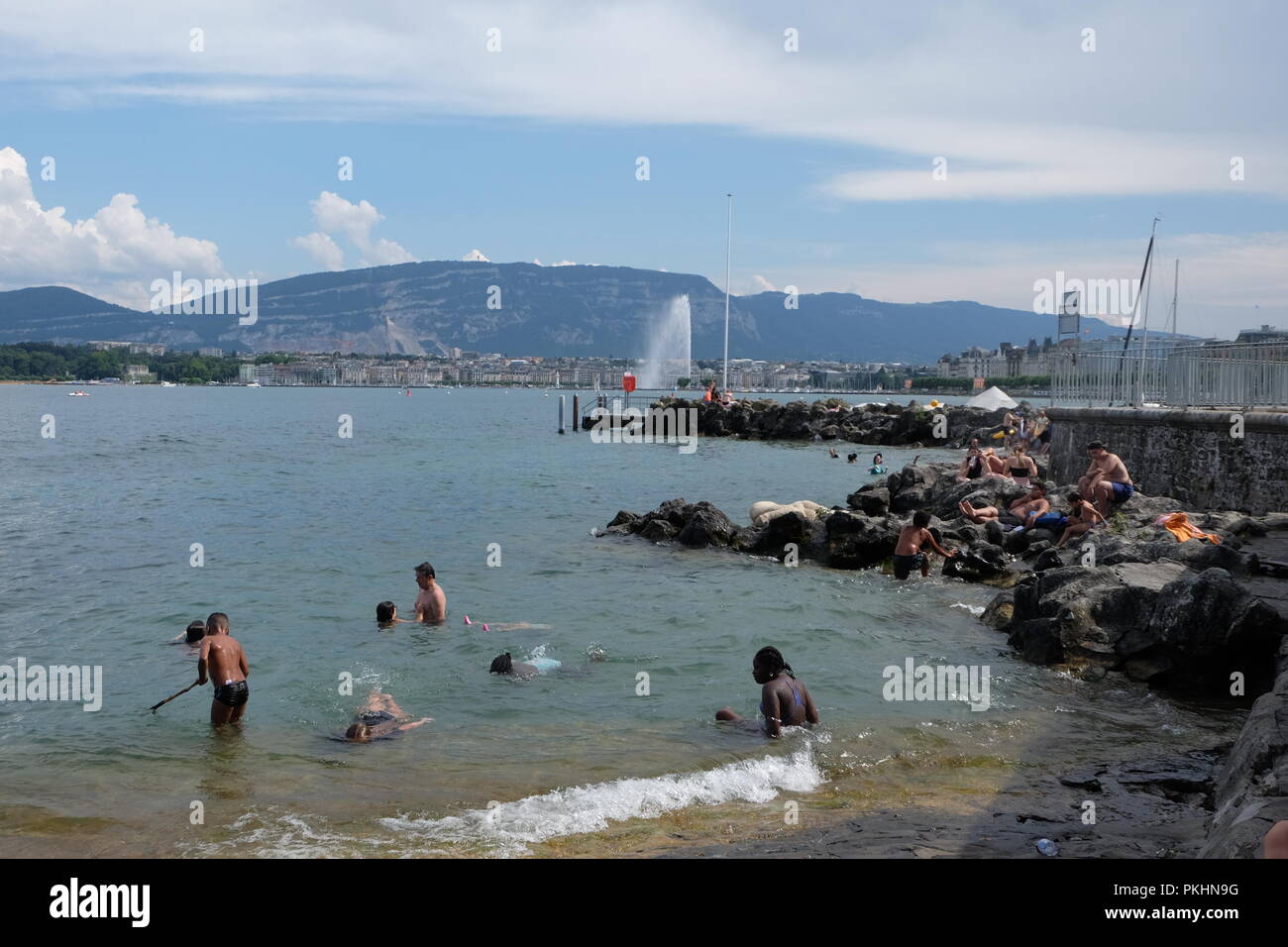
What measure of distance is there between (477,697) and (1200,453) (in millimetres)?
14901

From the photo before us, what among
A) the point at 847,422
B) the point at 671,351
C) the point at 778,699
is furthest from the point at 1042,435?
the point at 671,351

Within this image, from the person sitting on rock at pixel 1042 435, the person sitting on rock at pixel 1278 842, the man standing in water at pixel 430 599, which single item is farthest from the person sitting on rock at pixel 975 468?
the person sitting on rock at pixel 1278 842

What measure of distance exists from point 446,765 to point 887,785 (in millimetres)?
4095

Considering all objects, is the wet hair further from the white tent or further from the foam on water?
the white tent

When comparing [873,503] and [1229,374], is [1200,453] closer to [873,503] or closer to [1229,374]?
[1229,374]

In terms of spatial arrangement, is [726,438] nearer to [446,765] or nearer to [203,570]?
[203,570]

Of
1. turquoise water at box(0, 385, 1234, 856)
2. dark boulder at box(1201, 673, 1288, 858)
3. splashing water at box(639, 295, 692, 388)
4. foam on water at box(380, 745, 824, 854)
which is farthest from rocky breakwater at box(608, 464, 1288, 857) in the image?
splashing water at box(639, 295, 692, 388)

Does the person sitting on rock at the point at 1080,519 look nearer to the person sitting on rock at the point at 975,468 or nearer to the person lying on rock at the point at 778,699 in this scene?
the person sitting on rock at the point at 975,468

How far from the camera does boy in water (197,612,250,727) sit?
1080cm

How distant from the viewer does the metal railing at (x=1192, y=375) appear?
19.2 meters

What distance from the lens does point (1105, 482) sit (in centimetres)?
1880

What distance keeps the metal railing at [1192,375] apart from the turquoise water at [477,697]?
7.41 meters
